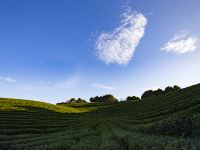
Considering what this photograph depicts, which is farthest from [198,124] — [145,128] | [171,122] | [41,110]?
[41,110]

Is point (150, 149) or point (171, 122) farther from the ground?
point (171, 122)

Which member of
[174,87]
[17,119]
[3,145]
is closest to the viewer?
[3,145]

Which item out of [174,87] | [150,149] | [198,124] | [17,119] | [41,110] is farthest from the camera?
Result: [174,87]

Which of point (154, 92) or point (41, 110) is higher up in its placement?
point (154, 92)

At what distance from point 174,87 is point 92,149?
159869mm

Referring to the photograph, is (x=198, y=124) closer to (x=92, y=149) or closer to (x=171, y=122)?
(x=171, y=122)

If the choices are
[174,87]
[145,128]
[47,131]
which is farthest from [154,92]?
[145,128]

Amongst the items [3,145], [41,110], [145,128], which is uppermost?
[41,110]

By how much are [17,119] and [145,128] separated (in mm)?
40948

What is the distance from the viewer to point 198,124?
3122 centimetres

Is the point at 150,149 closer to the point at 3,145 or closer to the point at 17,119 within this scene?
the point at 3,145

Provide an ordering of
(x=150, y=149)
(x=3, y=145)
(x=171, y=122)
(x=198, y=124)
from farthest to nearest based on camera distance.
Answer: (x=3, y=145) < (x=171, y=122) < (x=198, y=124) < (x=150, y=149)

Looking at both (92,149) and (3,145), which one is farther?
(3,145)

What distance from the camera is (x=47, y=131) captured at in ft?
193
